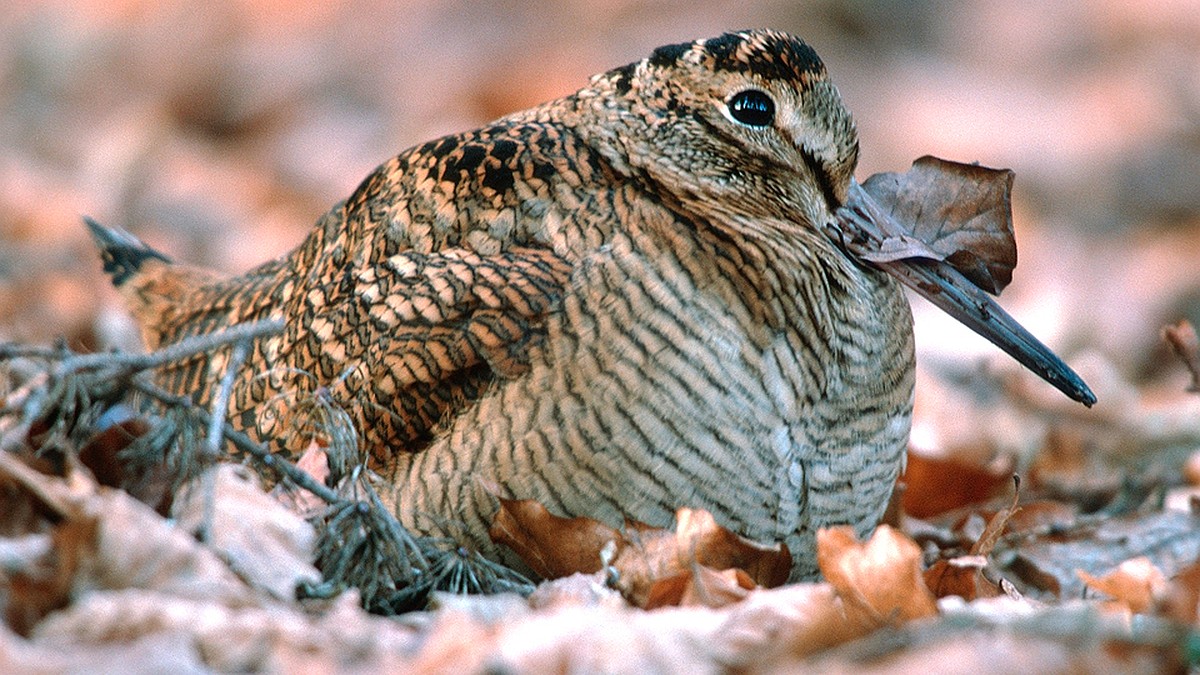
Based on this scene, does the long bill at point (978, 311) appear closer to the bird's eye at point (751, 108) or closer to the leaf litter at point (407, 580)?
the leaf litter at point (407, 580)

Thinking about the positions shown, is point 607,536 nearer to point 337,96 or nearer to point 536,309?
point 536,309

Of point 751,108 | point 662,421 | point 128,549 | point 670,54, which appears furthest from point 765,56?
point 128,549

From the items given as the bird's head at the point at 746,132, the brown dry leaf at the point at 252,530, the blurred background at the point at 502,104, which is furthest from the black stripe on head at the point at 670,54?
the blurred background at the point at 502,104

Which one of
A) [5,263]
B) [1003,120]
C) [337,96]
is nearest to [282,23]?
[337,96]

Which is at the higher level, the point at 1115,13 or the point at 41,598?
the point at 1115,13

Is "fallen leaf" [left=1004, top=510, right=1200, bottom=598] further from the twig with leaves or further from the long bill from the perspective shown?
the twig with leaves

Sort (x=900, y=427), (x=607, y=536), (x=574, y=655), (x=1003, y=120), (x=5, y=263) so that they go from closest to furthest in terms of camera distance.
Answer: (x=574, y=655) → (x=607, y=536) → (x=900, y=427) → (x=5, y=263) → (x=1003, y=120)

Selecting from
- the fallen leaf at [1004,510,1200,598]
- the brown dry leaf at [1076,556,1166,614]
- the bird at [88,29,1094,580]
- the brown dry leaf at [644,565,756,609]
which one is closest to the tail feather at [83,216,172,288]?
the bird at [88,29,1094,580]

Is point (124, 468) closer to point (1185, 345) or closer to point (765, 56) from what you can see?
point (765, 56)
